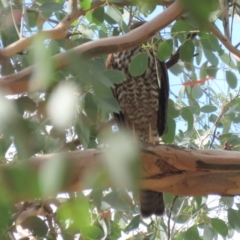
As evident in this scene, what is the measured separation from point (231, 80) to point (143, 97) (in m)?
0.76

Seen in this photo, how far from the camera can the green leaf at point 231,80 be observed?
2.24m

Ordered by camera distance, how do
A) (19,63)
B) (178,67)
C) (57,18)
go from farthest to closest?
(178,67)
(57,18)
(19,63)

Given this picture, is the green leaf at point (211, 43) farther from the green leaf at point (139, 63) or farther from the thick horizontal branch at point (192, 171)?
the thick horizontal branch at point (192, 171)

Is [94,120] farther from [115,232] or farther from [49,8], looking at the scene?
[115,232]

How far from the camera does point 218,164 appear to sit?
159cm

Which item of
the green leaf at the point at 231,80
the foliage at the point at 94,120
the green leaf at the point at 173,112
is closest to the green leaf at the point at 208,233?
the foliage at the point at 94,120

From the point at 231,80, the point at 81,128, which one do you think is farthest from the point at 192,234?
the point at 81,128

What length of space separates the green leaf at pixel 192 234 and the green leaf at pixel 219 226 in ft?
0.25

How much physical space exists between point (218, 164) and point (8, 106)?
1.31 metres

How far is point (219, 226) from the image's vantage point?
2076mm

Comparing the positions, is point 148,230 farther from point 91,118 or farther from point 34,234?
point 91,118

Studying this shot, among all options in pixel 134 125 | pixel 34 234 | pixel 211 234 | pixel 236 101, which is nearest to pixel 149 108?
pixel 134 125

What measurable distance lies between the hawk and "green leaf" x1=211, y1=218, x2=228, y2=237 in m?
0.77

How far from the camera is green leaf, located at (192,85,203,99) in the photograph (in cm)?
257
